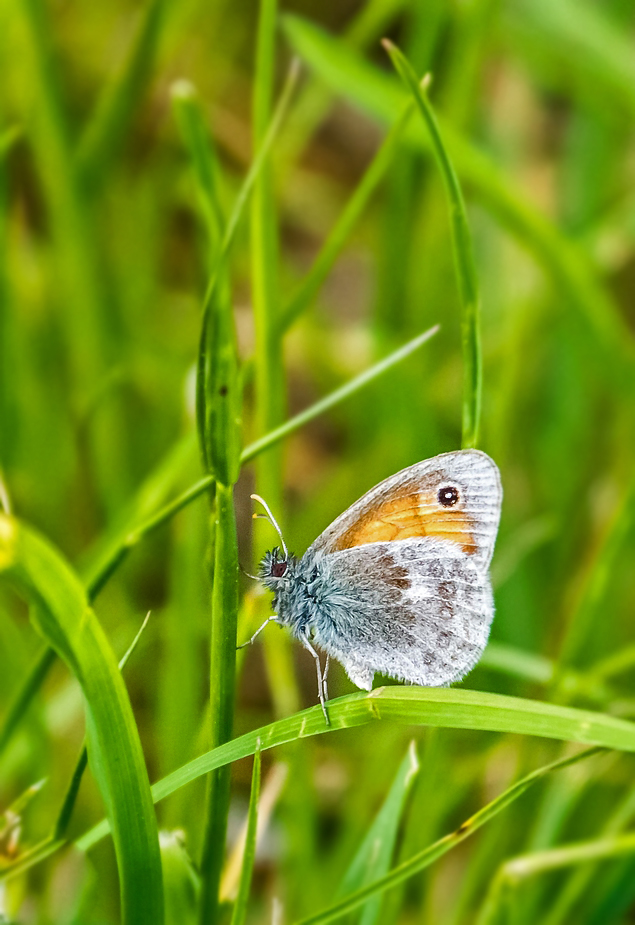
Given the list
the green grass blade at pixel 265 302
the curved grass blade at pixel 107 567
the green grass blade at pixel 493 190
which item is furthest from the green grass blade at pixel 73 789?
the green grass blade at pixel 493 190

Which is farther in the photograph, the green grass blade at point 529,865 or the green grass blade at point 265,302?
the green grass blade at point 265,302

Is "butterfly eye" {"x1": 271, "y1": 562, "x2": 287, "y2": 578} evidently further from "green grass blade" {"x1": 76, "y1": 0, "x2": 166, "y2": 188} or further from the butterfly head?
"green grass blade" {"x1": 76, "y1": 0, "x2": 166, "y2": 188}

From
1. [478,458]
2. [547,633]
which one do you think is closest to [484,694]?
[478,458]

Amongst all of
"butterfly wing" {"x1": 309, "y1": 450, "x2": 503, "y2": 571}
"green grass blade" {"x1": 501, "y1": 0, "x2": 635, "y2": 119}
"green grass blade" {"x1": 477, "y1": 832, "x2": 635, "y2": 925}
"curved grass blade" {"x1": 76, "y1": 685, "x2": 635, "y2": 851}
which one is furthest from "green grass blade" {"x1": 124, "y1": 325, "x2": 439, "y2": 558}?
"green grass blade" {"x1": 501, "y1": 0, "x2": 635, "y2": 119}

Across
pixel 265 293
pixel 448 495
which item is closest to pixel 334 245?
pixel 265 293

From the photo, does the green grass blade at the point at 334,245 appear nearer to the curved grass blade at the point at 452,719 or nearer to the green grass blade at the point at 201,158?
the green grass blade at the point at 201,158

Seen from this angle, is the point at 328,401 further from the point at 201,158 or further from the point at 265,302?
the point at 201,158
